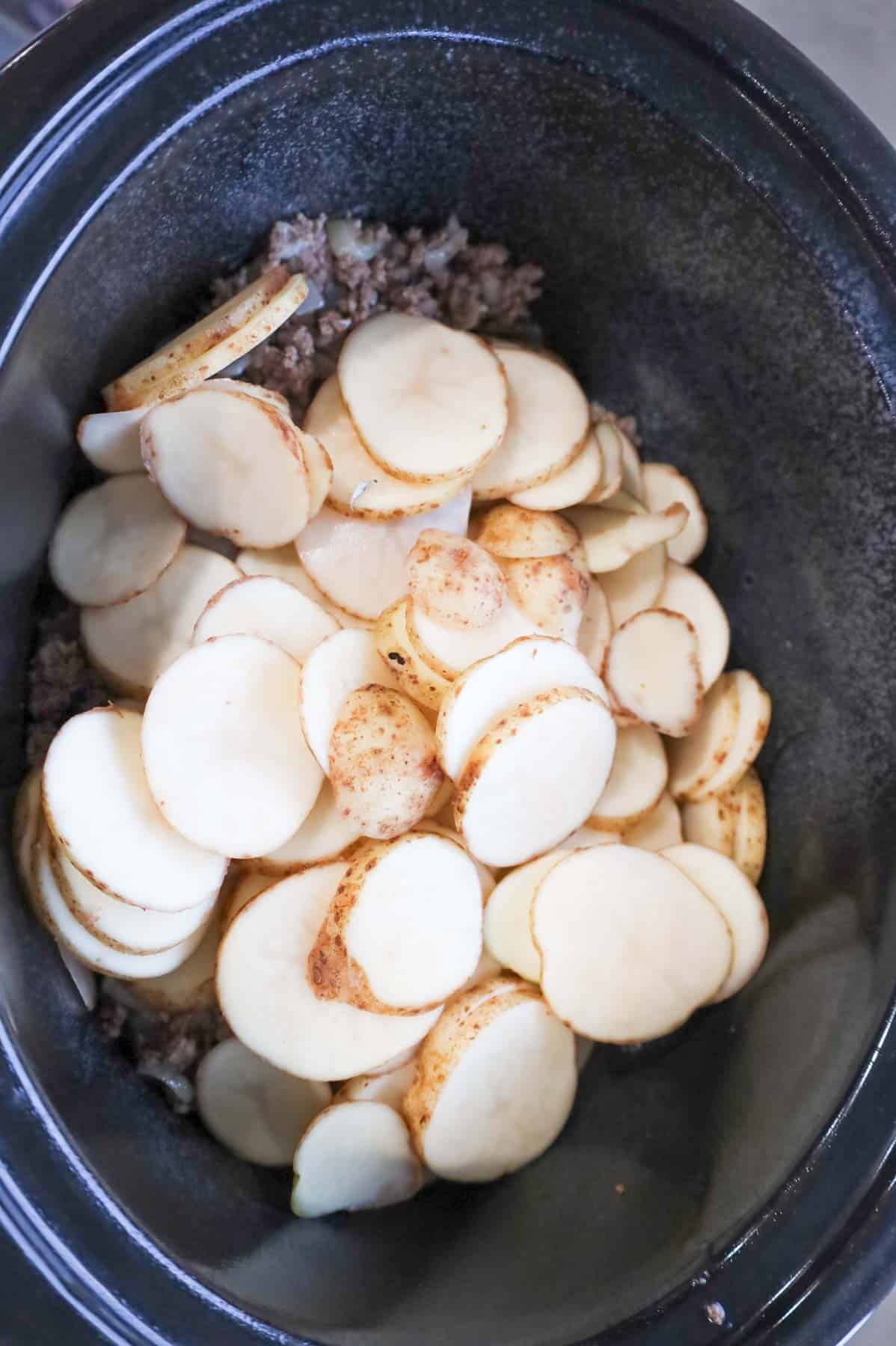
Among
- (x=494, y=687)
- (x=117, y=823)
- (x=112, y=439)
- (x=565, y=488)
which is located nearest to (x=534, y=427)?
(x=565, y=488)

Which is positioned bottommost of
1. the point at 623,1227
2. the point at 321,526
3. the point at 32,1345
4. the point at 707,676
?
the point at 32,1345

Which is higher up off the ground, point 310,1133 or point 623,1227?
point 623,1227

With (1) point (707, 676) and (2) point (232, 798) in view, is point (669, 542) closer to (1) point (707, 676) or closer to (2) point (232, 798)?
(1) point (707, 676)

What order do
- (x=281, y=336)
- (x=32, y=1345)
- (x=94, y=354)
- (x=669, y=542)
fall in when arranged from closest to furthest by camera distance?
(x=32, y=1345)
(x=94, y=354)
(x=281, y=336)
(x=669, y=542)

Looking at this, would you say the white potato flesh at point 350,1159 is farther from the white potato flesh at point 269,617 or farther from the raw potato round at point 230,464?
the raw potato round at point 230,464

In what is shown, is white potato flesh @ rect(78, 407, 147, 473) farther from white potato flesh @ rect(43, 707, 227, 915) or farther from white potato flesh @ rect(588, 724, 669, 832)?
white potato flesh @ rect(588, 724, 669, 832)

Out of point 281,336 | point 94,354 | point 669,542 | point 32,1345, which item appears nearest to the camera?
point 32,1345

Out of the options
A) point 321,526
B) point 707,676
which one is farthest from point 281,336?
point 707,676

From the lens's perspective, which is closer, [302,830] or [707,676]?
[302,830]
